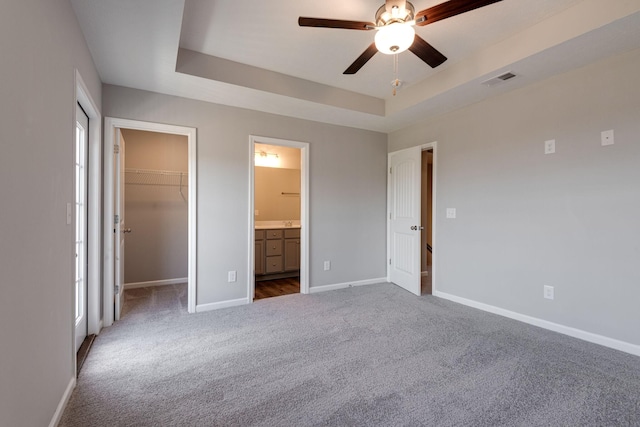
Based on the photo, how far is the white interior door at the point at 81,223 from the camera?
233 centimetres

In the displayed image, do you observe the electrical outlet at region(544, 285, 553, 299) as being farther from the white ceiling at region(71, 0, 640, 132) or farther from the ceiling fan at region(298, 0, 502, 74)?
the ceiling fan at region(298, 0, 502, 74)

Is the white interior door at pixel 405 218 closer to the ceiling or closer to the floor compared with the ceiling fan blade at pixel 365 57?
closer to the floor

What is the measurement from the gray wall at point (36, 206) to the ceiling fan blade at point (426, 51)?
2.01 meters

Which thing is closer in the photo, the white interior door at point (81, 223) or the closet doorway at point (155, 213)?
the white interior door at point (81, 223)

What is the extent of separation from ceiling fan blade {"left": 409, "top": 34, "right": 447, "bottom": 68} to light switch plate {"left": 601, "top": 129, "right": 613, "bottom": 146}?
1.52 metres

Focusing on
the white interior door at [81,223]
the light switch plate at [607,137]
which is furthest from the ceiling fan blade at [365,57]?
the white interior door at [81,223]

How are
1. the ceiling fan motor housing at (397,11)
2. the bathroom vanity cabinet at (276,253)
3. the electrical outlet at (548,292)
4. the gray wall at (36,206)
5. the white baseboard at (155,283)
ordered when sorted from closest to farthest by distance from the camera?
the gray wall at (36,206) < the ceiling fan motor housing at (397,11) < the electrical outlet at (548,292) < the white baseboard at (155,283) < the bathroom vanity cabinet at (276,253)

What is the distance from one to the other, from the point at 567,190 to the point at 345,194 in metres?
2.41

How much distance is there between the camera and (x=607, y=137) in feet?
7.63

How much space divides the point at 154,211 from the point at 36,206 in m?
3.14

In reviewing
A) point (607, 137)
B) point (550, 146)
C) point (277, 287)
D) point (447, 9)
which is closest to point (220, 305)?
point (277, 287)

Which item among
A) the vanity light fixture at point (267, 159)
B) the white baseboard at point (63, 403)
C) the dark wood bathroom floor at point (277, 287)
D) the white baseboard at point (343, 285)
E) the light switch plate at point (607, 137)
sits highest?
the vanity light fixture at point (267, 159)

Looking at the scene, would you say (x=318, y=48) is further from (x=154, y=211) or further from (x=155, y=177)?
(x=154, y=211)

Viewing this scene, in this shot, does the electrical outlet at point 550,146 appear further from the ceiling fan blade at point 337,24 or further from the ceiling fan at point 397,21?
the ceiling fan blade at point 337,24
